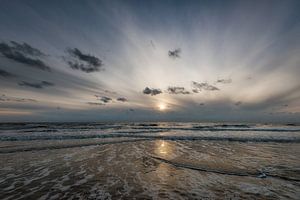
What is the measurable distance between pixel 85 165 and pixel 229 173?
7.67 metres

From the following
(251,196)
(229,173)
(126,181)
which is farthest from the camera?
(229,173)

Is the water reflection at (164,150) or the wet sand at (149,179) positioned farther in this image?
the water reflection at (164,150)

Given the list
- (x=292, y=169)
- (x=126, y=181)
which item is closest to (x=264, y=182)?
(x=292, y=169)

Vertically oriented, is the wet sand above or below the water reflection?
below

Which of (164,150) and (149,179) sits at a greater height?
(164,150)

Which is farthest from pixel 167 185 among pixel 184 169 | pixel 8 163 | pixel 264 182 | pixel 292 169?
pixel 8 163

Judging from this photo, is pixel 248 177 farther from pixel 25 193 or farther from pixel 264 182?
pixel 25 193

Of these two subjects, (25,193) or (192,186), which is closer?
(25,193)

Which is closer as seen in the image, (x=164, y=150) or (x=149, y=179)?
(x=149, y=179)

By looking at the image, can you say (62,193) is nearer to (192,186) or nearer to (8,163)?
(192,186)

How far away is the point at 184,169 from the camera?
29.5 ft

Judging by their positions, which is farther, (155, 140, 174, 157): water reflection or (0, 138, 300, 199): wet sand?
(155, 140, 174, 157): water reflection

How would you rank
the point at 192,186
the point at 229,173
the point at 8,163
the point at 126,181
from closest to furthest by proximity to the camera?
1. the point at 192,186
2. the point at 126,181
3. the point at 229,173
4. the point at 8,163

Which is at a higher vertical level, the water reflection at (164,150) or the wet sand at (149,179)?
the water reflection at (164,150)
